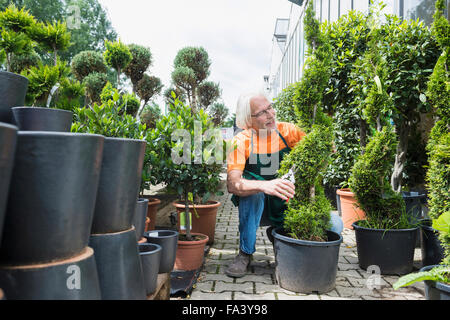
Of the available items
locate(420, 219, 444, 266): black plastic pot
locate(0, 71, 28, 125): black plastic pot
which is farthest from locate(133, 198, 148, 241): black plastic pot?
locate(420, 219, 444, 266): black plastic pot

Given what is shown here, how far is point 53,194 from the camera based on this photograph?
2.76ft

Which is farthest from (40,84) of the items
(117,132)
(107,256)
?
(107,256)

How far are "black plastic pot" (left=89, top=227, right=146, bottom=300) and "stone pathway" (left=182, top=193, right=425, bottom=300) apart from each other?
1.16 meters

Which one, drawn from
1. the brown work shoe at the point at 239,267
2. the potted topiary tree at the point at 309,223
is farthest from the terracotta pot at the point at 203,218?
the potted topiary tree at the point at 309,223

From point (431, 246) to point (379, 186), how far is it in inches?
25.4

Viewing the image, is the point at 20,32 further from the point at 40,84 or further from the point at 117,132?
the point at 117,132

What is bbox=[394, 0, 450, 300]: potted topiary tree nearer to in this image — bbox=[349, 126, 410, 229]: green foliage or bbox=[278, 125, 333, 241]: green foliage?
bbox=[349, 126, 410, 229]: green foliage

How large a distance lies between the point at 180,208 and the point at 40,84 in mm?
2374

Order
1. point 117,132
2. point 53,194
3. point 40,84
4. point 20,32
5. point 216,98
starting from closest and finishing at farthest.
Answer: point 53,194, point 117,132, point 40,84, point 20,32, point 216,98

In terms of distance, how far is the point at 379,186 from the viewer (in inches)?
111

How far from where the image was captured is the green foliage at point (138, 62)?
8.24 m

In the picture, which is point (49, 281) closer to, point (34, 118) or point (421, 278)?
point (34, 118)

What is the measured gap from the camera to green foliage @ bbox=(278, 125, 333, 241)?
7.61 feet

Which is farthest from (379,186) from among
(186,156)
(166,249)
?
(166,249)
